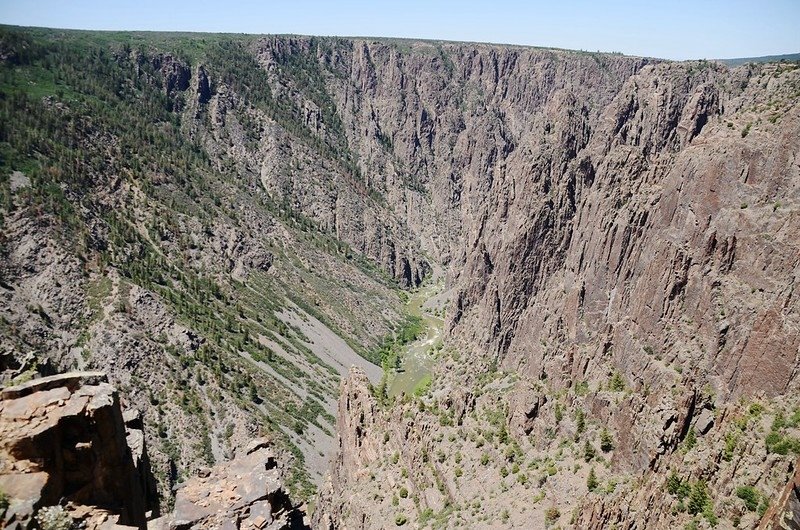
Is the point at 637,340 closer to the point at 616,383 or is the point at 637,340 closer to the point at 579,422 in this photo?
the point at 616,383

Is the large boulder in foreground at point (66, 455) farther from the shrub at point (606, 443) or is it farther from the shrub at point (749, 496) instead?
the shrub at point (606, 443)

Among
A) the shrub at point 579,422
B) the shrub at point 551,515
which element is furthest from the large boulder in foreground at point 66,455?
the shrub at point 579,422

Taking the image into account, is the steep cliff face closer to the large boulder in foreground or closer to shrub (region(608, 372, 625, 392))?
shrub (region(608, 372, 625, 392))

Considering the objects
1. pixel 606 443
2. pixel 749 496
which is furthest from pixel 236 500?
pixel 606 443

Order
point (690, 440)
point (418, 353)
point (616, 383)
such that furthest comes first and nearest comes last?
point (418, 353) < point (616, 383) < point (690, 440)

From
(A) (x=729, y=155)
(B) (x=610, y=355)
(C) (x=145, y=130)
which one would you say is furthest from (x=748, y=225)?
(C) (x=145, y=130)

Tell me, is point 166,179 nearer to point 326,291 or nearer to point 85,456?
point 326,291
